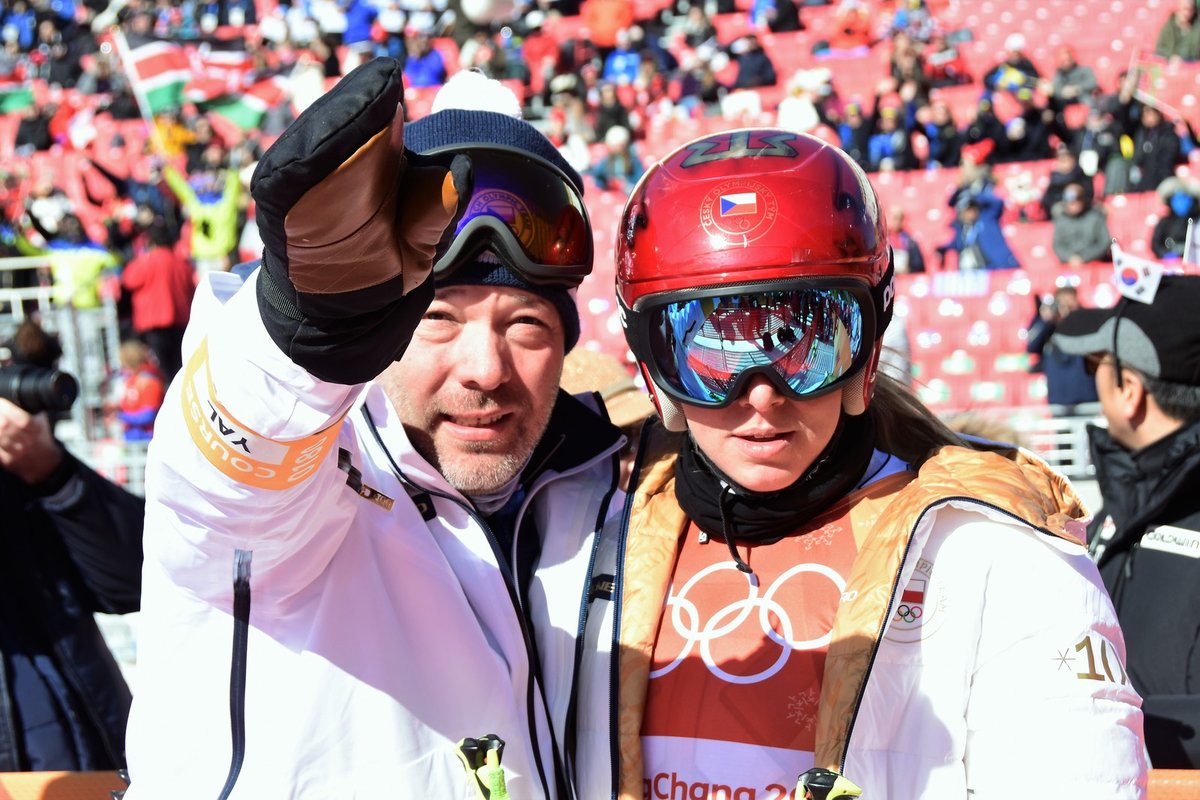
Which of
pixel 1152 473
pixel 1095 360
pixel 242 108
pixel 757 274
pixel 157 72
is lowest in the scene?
pixel 242 108

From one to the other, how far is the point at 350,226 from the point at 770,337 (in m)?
0.98

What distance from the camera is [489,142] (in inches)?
98.3

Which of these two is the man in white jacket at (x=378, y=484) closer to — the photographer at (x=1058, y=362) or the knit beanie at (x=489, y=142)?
the knit beanie at (x=489, y=142)

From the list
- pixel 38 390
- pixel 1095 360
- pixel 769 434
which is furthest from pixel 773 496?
pixel 1095 360

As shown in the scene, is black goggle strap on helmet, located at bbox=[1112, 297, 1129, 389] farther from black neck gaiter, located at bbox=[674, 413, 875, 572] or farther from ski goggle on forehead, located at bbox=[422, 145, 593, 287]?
ski goggle on forehead, located at bbox=[422, 145, 593, 287]

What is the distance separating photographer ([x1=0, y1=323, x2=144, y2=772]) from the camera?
3.24 meters

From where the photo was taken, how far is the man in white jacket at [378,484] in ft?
4.70

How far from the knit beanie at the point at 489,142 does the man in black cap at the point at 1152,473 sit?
5.72 ft

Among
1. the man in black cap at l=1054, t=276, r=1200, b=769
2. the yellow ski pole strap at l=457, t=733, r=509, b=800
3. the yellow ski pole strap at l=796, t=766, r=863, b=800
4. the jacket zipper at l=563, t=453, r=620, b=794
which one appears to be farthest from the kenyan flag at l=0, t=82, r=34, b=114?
the yellow ski pole strap at l=796, t=766, r=863, b=800

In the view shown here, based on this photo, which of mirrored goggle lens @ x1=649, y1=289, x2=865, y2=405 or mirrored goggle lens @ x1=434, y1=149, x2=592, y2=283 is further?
mirrored goggle lens @ x1=434, y1=149, x2=592, y2=283

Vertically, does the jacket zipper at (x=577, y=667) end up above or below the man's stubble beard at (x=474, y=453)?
below

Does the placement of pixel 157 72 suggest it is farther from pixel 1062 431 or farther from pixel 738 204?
pixel 738 204

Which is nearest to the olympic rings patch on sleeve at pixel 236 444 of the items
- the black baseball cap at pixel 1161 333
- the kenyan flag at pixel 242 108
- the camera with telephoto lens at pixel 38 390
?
the camera with telephoto lens at pixel 38 390

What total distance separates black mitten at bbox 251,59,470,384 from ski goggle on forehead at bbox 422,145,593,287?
83 centimetres
